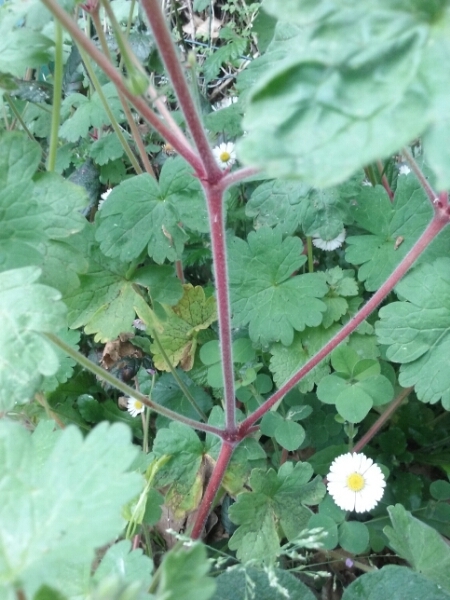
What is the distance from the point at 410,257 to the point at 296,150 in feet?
2.43

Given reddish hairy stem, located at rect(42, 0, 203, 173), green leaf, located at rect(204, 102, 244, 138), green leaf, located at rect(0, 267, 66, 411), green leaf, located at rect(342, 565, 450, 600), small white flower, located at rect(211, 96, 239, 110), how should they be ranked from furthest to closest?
small white flower, located at rect(211, 96, 239, 110), green leaf, located at rect(204, 102, 244, 138), green leaf, located at rect(342, 565, 450, 600), green leaf, located at rect(0, 267, 66, 411), reddish hairy stem, located at rect(42, 0, 203, 173)

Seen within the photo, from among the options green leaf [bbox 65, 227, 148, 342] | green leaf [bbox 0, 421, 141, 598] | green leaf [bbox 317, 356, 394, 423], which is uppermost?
green leaf [bbox 0, 421, 141, 598]

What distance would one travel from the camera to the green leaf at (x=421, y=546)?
1.25 m

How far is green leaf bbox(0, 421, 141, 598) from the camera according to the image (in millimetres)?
660

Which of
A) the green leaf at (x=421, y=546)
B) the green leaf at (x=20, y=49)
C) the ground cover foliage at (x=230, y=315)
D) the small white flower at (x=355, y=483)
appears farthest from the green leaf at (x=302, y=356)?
the green leaf at (x=20, y=49)

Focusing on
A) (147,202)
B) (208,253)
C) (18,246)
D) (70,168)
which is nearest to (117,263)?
(147,202)

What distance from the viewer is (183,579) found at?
0.67m

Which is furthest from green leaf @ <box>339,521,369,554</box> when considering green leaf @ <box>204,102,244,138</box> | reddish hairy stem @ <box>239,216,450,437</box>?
green leaf @ <box>204,102,244,138</box>

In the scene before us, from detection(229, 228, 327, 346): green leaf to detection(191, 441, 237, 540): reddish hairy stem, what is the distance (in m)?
0.35

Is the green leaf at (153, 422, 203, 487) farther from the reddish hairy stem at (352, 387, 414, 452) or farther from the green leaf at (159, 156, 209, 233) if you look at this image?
the green leaf at (159, 156, 209, 233)

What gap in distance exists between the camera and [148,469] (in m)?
1.43

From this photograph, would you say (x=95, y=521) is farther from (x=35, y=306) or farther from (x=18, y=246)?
(x=18, y=246)

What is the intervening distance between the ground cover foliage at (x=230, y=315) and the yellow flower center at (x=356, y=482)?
0.24 ft

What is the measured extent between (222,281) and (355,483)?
2.36ft
